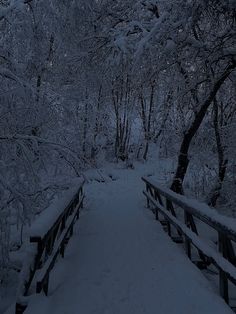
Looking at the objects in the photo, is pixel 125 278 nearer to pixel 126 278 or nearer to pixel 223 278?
pixel 126 278

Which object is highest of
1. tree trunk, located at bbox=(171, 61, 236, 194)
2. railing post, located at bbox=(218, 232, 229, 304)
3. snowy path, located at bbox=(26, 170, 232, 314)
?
tree trunk, located at bbox=(171, 61, 236, 194)

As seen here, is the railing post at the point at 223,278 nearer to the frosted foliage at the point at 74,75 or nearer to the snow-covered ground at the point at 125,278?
the snow-covered ground at the point at 125,278

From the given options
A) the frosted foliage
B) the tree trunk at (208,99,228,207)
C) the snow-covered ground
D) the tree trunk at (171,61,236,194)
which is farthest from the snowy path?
the tree trunk at (208,99,228,207)

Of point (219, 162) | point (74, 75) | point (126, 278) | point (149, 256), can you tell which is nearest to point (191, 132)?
point (219, 162)

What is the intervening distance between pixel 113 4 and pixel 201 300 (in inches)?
332

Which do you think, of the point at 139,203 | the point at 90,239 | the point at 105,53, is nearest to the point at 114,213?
the point at 139,203

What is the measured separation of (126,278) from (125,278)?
14 millimetres

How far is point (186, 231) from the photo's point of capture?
6336mm

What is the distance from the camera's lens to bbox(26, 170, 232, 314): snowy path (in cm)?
470

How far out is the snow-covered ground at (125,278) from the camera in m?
4.70

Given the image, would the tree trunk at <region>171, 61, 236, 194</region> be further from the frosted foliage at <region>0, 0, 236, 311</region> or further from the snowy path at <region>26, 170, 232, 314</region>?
the snowy path at <region>26, 170, 232, 314</region>

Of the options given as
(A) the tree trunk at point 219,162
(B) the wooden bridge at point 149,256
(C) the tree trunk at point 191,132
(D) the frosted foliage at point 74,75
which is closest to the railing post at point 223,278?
(B) the wooden bridge at point 149,256

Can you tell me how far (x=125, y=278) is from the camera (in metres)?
5.75

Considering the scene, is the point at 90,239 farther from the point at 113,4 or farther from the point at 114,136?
the point at 114,136
